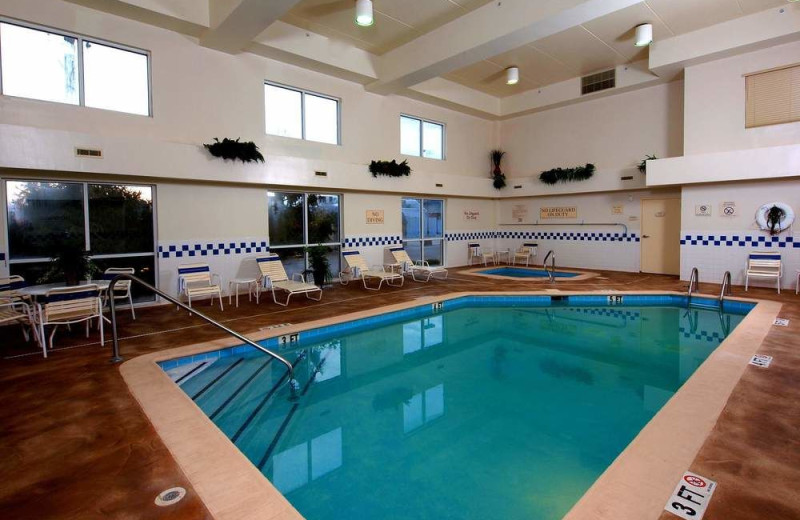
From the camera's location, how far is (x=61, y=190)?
19.1 ft

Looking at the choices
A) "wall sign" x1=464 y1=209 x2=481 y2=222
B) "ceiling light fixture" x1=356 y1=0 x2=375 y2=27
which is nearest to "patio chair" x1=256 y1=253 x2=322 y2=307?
"ceiling light fixture" x1=356 y1=0 x2=375 y2=27

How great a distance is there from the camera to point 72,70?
5695 mm

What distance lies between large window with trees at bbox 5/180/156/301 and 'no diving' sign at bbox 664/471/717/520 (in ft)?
19.2

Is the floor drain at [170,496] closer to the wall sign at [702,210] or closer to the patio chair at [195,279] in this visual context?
the patio chair at [195,279]

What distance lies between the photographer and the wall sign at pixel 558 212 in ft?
35.8

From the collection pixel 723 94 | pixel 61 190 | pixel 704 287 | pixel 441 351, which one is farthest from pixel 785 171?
pixel 61 190

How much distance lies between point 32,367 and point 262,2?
4701 millimetres

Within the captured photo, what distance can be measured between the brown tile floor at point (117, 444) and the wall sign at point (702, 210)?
4368 millimetres

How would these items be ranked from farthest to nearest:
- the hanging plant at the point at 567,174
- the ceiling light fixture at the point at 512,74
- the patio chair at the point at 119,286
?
1. the hanging plant at the point at 567,174
2. the ceiling light fixture at the point at 512,74
3. the patio chair at the point at 119,286

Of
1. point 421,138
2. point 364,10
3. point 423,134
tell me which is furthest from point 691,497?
point 423,134

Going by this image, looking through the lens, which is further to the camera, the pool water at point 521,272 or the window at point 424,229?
the window at point 424,229

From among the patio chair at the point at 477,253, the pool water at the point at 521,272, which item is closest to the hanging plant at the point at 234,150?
the pool water at the point at 521,272

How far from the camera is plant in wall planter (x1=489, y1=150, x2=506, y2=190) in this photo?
38.1ft

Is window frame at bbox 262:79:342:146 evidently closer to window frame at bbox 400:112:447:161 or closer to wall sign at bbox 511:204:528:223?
window frame at bbox 400:112:447:161
